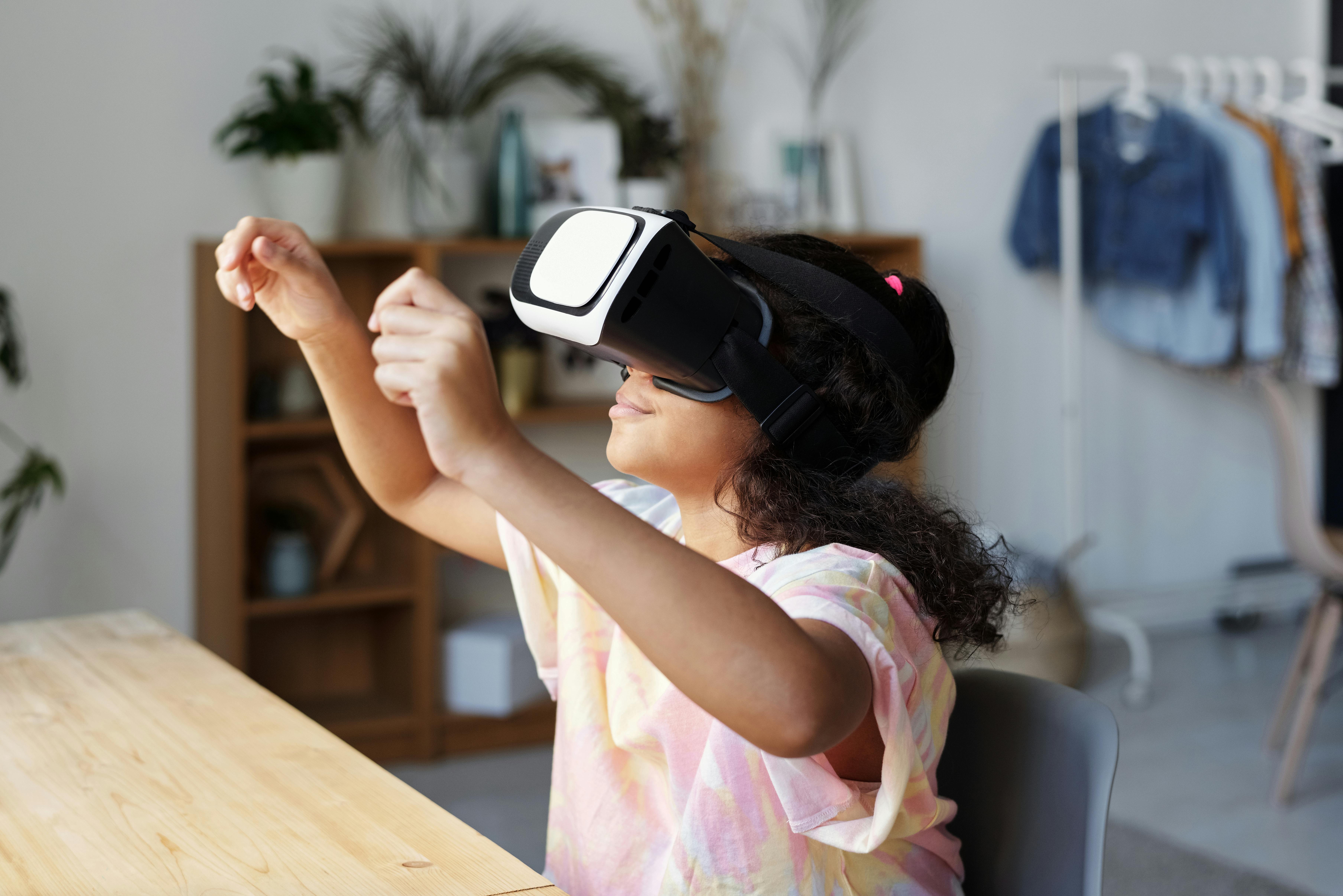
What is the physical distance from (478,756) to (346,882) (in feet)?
7.95

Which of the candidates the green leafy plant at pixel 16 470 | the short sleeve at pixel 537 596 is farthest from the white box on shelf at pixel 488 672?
the short sleeve at pixel 537 596

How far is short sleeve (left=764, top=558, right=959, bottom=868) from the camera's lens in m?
0.88

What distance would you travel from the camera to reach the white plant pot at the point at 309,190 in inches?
115

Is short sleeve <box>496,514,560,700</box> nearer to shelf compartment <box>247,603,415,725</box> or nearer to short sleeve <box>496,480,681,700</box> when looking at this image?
short sleeve <box>496,480,681,700</box>

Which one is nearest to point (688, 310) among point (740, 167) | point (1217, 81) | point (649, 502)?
point (649, 502)

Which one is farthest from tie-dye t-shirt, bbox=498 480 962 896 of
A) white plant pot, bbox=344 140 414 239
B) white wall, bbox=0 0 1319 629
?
white plant pot, bbox=344 140 414 239

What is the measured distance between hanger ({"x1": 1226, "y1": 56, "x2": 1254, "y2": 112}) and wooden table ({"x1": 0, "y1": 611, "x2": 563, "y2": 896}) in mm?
3761

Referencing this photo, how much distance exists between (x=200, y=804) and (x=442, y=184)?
2.32 meters

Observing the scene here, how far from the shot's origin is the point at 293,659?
3.26m

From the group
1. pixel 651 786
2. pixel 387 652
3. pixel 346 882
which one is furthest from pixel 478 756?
pixel 346 882

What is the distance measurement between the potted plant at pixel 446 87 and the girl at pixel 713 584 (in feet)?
6.48

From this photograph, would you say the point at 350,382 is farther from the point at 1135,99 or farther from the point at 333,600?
the point at 1135,99

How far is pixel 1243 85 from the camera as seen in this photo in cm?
→ 407

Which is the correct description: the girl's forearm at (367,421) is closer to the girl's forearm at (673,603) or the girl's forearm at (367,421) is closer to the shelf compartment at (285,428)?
the girl's forearm at (673,603)
